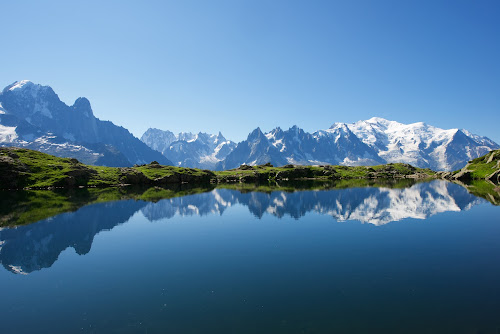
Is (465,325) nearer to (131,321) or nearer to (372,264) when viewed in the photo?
(372,264)

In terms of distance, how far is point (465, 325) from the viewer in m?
14.3

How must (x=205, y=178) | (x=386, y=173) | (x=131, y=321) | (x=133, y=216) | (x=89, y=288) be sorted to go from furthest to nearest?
(x=386, y=173) < (x=205, y=178) < (x=133, y=216) < (x=89, y=288) < (x=131, y=321)

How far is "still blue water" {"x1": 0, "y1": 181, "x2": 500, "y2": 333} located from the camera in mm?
15211

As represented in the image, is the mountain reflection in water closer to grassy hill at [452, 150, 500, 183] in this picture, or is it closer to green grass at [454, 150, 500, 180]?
grassy hill at [452, 150, 500, 183]

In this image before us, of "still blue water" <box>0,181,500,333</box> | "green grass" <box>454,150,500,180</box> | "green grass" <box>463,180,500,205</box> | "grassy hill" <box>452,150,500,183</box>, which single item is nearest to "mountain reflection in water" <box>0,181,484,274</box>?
"still blue water" <box>0,181,500,333</box>

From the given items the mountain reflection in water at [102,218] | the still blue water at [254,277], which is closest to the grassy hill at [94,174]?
the mountain reflection in water at [102,218]

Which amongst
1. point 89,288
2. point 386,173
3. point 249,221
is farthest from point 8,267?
point 386,173

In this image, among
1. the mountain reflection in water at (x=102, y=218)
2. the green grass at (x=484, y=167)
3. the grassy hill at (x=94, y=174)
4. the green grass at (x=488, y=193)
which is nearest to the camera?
the mountain reflection in water at (x=102, y=218)

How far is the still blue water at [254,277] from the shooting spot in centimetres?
1521

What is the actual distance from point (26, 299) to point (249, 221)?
3101 centimetres

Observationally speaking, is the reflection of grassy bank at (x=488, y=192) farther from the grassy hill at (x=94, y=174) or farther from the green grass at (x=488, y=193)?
the grassy hill at (x=94, y=174)

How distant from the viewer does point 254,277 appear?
2144 cm

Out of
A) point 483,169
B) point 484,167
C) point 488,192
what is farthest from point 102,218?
point 484,167

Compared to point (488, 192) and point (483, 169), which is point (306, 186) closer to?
point (488, 192)
